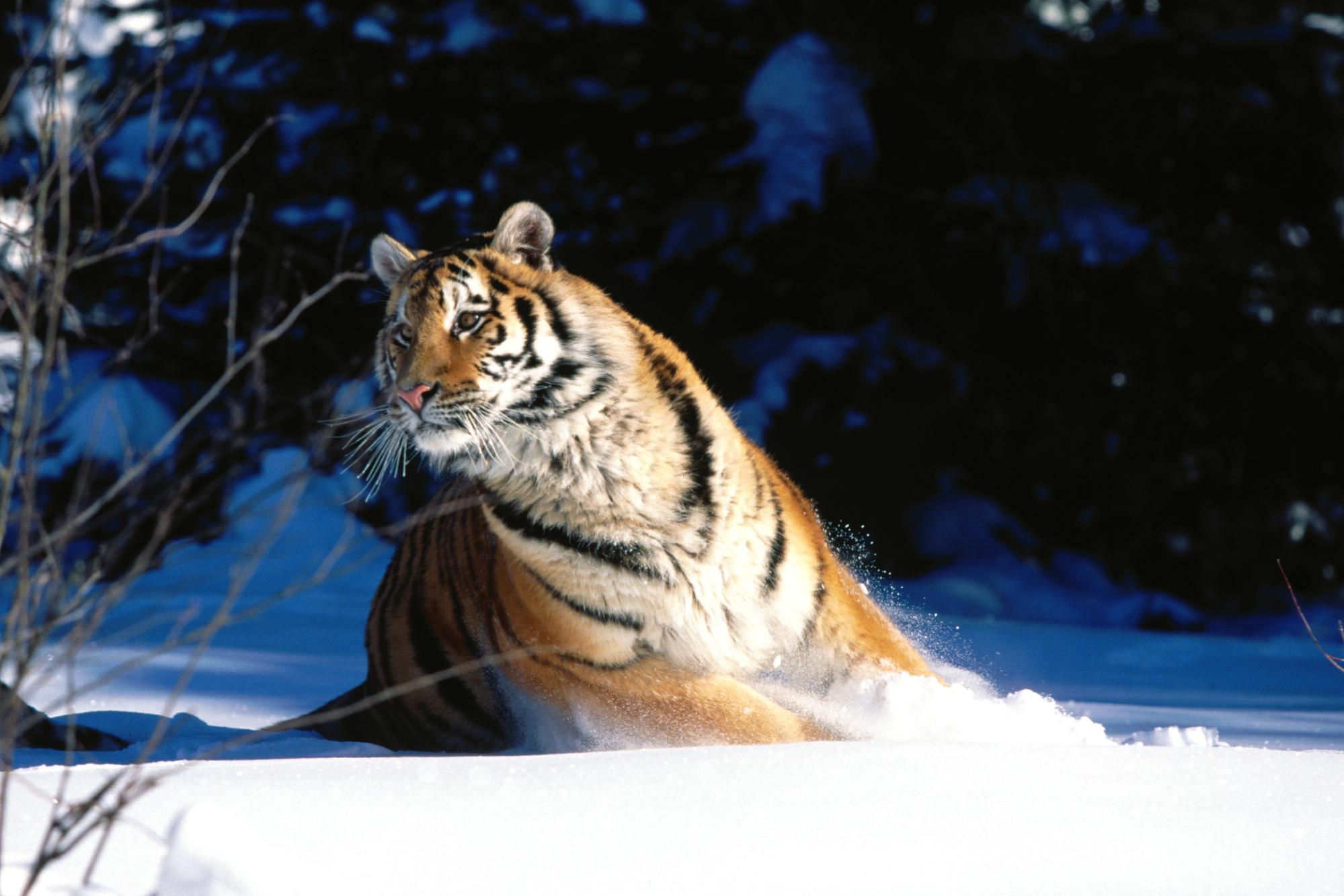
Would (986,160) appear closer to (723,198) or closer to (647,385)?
(723,198)

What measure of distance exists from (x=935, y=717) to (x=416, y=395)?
1.32 metres

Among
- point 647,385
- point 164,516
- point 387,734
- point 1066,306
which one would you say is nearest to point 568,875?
point 164,516

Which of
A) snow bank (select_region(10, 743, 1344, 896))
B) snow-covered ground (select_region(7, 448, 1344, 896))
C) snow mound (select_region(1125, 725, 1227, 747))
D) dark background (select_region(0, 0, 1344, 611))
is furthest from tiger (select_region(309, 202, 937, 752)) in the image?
dark background (select_region(0, 0, 1344, 611))

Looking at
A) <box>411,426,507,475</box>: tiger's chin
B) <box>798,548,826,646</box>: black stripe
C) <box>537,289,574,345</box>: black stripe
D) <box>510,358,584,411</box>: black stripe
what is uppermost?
<box>537,289,574,345</box>: black stripe

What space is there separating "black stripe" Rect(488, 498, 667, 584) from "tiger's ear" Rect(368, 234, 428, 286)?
682mm

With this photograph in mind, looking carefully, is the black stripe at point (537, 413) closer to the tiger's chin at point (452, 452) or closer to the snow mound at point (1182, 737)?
the tiger's chin at point (452, 452)

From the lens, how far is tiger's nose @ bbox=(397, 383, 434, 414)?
8.90 feet

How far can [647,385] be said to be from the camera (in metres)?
2.86

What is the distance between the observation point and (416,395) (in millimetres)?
2713

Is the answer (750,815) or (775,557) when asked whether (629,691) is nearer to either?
(775,557)

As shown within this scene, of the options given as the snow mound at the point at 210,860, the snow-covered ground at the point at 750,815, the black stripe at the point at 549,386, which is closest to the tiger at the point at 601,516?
the black stripe at the point at 549,386

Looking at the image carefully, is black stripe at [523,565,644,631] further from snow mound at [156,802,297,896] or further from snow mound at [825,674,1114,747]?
snow mound at [156,802,297,896]

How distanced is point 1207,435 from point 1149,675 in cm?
241

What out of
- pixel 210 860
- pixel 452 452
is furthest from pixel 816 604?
pixel 210 860
